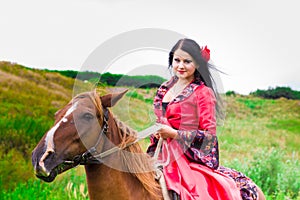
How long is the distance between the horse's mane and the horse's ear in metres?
0.04

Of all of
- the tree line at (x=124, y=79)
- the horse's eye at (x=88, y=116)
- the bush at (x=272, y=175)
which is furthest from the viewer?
the bush at (x=272, y=175)

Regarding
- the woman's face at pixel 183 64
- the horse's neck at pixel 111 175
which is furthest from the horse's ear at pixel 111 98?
the woman's face at pixel 183 64

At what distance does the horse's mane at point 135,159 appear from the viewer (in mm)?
3335

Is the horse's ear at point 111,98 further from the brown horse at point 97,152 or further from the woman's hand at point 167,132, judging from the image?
the woman's hand at point 167,132

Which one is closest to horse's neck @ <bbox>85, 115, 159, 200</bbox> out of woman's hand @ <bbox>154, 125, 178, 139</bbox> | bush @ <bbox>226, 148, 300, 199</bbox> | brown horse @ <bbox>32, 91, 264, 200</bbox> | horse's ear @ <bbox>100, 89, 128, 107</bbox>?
brown horse @ <bbox>32, 91, 264, 200</bbox>

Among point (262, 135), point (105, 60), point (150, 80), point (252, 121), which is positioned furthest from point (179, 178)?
point (252, 121)

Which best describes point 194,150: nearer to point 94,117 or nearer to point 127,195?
point 127,195

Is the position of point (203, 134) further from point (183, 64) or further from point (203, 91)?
point (183, 64)

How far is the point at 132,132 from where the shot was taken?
3393 millimetres

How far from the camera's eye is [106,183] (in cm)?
331

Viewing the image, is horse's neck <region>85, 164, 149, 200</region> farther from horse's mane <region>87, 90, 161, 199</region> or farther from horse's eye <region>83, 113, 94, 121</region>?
horse's eye <region>83, 113, 94, 121</region>

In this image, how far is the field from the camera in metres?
7.64

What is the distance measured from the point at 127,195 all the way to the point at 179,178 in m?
0.46

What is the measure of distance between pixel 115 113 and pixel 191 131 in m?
0.61
